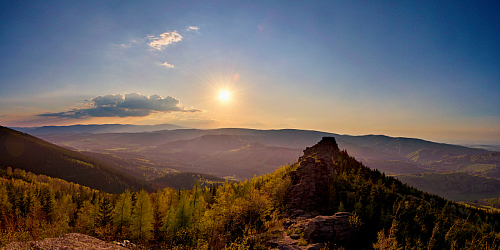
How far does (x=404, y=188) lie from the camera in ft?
188

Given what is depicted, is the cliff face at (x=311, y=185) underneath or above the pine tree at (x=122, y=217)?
above

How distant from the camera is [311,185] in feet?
173

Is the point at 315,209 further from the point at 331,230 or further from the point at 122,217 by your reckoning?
the point at 122,217

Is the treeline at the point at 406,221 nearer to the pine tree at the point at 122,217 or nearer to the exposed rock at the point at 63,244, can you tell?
the exposed rock at the point at 63,244

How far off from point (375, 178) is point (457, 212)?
59.0ft

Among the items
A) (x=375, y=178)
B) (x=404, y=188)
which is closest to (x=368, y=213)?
(x=375, y=178)

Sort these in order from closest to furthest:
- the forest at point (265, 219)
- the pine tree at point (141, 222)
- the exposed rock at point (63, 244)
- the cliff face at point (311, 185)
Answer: the exposed rock at point (63, 244)
the forest at point (265, 219)
the pine tree at point (141, 222)
the cliff face at point (311, 185)

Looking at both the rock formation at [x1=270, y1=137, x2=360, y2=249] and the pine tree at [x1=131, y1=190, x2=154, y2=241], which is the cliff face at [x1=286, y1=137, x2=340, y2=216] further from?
the pine tree at [x1=131, y1=190, x2=154, y2=241]

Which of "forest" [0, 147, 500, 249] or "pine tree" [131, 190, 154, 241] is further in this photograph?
"pine tree" [131, 190, 154, 241]

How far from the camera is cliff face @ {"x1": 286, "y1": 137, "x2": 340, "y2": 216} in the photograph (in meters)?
48.9

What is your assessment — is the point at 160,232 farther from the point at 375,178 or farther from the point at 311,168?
the point at 375,178

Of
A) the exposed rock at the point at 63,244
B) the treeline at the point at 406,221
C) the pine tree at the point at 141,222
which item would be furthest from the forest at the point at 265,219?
the exposed rock at the point at 63,244

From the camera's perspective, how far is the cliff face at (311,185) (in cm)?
4888

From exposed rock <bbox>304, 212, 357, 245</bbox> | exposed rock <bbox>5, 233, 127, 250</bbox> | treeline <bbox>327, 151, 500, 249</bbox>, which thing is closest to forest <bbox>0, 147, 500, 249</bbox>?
treeline <bbox>327, 151, 500, 249</bbox>
